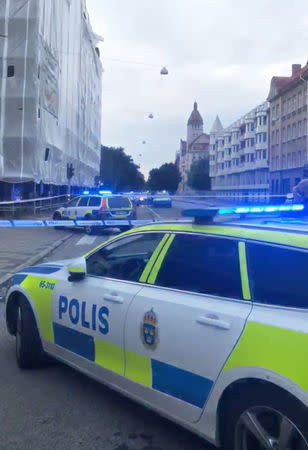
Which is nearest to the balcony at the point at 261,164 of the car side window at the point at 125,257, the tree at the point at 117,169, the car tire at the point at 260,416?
the tree at the point at 117,169

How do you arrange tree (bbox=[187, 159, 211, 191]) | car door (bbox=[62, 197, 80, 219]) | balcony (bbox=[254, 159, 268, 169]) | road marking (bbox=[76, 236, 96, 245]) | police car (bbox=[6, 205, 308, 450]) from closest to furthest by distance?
1. police car (bbox=[6, 205, 308, 450])
2. road marking (bbox=[76, 236, 96, 245])
3. car door (bbox=[62, 197, 80, 219])
4. balcony (bbox=[254, 159, 268, 169])
5. tree (bbox=[187, 159, 211, 191])

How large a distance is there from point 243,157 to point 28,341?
88462 mm

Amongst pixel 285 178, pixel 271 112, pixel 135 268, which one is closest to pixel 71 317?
pixel 135 268

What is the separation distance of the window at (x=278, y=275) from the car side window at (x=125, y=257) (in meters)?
0.96

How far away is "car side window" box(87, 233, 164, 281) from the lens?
402 centimetres

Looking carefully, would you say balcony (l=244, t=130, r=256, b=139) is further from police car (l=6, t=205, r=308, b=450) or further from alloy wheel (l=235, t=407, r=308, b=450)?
alloy wheel (l=235, t=407, r=308, b=450)

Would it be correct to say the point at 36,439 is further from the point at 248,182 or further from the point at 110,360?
the point at 248,182

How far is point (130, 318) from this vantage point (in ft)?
12.0

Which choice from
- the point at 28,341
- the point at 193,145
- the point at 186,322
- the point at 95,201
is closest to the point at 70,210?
the point at 95,201

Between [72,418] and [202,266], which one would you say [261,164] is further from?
[202,266]

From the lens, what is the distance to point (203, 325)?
3141 millimetres

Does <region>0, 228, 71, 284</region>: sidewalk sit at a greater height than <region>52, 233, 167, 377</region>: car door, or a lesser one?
lesser

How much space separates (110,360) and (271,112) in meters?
70.2

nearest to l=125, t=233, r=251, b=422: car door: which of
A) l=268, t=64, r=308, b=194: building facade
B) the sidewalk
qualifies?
the sidewalk
